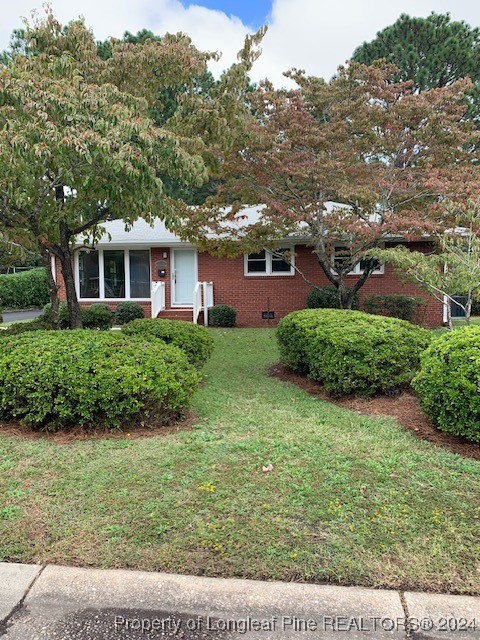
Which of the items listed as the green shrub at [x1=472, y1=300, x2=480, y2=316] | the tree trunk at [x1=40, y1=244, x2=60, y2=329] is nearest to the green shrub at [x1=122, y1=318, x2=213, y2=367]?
the tree trunk at [x1=40, y1=244, x2=60, y2=329]

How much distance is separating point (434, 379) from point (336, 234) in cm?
729

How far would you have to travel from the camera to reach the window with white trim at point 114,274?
627 inches

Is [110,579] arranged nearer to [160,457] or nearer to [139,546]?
[139,546]

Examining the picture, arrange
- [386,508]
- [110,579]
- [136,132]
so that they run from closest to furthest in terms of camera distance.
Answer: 1. [110,579]
2. [386,508]
3. [136,132]

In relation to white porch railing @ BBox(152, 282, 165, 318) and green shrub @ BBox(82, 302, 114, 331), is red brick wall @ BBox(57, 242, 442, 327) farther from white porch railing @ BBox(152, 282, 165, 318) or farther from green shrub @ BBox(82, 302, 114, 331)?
green shrub @ BBox(82, 302, 114, 331)

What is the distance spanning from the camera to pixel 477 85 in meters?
20.0

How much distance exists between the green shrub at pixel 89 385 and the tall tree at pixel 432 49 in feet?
66.6

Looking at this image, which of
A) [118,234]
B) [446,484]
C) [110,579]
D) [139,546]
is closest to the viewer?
[110,579]

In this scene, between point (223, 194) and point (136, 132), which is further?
point (223, 194)

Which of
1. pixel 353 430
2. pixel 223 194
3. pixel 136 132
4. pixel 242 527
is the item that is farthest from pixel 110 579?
pixel 223 194

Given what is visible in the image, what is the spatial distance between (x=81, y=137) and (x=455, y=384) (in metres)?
4.48

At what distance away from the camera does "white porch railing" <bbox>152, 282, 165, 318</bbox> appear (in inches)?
560

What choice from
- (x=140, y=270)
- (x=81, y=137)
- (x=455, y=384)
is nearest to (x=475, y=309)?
(x=140, y=270)

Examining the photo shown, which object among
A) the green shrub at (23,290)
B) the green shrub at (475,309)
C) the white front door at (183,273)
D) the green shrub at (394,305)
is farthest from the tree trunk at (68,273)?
the green shrub at (23,290)
